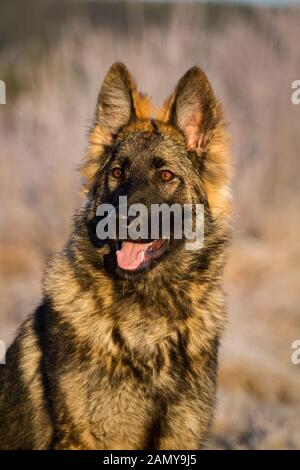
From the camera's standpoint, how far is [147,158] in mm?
4977

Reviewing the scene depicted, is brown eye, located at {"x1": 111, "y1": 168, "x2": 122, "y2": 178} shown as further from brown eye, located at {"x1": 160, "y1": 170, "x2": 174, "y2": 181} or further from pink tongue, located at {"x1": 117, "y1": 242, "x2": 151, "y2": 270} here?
pink tongue, located at {"x1": 117, "y1": 242, "x2": 151, "y2": 270}

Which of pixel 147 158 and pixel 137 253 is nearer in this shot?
pixel 137 253

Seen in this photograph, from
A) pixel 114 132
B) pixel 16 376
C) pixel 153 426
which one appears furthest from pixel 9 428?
pixel 114 132

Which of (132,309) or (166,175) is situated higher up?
(166,175)

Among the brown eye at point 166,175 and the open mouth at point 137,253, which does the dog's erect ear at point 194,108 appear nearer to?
the brown eye at point 166,175

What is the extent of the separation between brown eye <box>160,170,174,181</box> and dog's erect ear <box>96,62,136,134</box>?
0.49 m

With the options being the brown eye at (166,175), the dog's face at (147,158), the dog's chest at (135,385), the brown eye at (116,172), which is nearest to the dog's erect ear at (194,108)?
the dog's face at (147,158)

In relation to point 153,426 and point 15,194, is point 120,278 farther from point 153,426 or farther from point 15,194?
point 15,194

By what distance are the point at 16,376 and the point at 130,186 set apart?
132 centimetres

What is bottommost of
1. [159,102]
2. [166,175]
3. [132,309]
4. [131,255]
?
[132,309]

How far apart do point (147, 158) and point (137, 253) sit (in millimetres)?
659

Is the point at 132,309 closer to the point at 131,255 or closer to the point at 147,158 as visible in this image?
the point at 131,255

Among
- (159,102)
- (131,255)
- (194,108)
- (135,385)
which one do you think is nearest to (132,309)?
(131,255)

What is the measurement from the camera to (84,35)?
1447 centimetres
